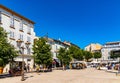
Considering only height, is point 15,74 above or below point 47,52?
below

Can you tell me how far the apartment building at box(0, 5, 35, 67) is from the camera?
4247 cm

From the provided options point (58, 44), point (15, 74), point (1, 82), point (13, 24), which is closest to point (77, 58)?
point (58, 44)

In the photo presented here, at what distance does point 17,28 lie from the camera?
155 feet

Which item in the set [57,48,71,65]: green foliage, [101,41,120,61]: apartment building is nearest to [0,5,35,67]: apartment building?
[57,48,71,65]: green foliage

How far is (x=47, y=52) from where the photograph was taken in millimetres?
43844

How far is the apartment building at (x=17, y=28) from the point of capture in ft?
139

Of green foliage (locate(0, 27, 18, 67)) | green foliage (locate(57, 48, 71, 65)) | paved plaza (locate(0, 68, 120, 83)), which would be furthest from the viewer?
green foliage (locate(57, 48, 71, 65))

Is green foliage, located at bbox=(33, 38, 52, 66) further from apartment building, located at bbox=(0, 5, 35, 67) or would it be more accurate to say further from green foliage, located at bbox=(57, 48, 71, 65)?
green foliage, located at bbox=(57, 48, 71, 65)

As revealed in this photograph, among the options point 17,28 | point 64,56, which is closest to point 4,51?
point 17,28

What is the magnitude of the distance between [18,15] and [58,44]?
36.1m

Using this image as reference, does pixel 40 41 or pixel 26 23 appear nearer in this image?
pixel 40 41

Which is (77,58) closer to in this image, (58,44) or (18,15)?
(58,44)

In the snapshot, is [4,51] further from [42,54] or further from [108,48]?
[108,48]

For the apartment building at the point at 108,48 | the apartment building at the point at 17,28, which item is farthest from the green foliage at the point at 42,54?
the apartment building at the point at 108,48
